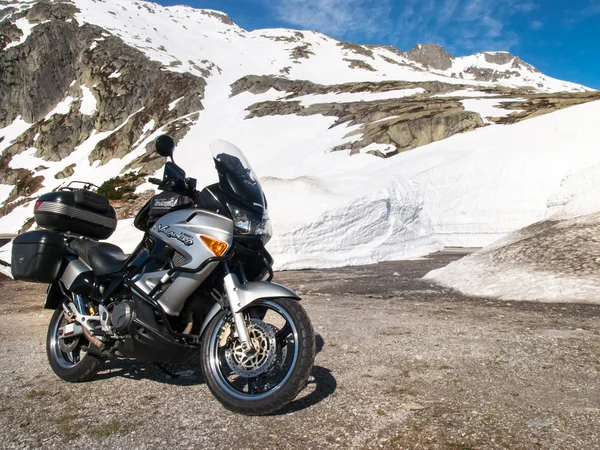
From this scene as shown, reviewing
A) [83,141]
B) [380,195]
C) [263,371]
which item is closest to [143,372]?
[263,371]

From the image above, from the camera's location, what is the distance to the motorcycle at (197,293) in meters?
3.25

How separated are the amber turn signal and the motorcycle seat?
1052 millimetres

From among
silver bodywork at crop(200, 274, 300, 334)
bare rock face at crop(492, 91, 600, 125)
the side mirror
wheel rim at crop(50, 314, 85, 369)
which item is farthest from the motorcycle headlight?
bare rock face at crop(492, 91, 600, 125)

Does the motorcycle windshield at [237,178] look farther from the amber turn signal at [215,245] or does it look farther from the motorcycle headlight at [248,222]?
the amber turn signal at [215,245]

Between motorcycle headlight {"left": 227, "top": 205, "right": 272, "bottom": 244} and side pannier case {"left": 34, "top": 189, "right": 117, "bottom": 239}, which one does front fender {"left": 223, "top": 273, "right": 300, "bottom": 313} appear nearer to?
motorcycle headlight {"left": 227, "top": 205, "right": 272, "bottom": 244}

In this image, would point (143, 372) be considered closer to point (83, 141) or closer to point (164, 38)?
point (83, 141)

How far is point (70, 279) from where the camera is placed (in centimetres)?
426

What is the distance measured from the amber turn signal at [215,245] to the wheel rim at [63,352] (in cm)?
202

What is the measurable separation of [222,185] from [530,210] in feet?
79.9

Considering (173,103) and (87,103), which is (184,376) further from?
(87,103)

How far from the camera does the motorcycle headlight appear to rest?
11.4ft

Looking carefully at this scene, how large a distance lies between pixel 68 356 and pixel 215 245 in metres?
2.26

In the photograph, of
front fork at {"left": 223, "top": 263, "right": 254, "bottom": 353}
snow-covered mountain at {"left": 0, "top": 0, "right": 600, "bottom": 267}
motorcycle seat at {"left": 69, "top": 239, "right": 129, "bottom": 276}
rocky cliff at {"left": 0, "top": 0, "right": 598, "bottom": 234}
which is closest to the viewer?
front fork at {"left": 223, "top": 263, "right": 254, "bottom": 353}

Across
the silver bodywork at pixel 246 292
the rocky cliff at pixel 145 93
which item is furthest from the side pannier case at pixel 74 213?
the rocky cliff at pixel 145 93
